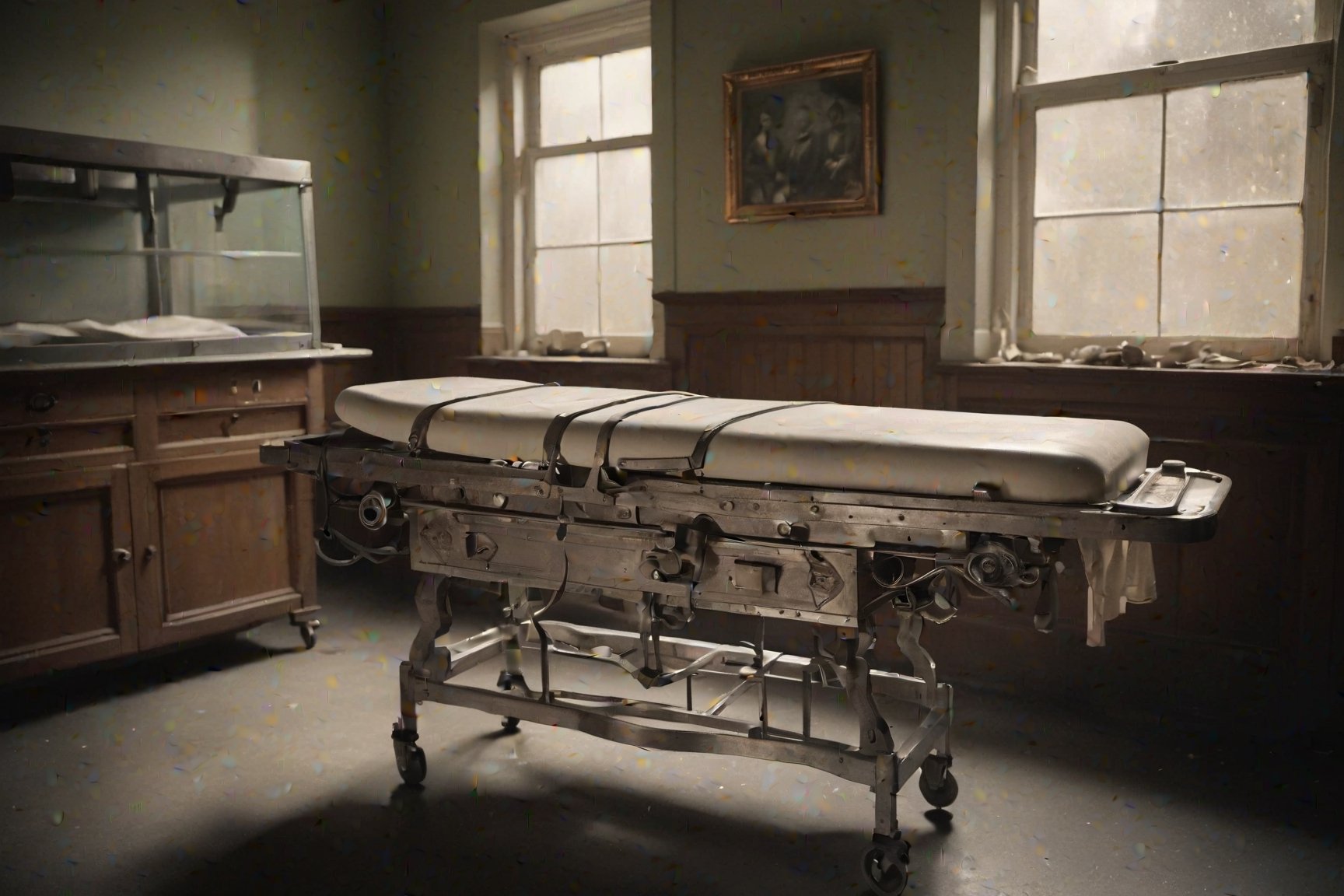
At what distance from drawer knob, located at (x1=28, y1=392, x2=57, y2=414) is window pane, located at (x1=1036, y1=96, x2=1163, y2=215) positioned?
3289 mm

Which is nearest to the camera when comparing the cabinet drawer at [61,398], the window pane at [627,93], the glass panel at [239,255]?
the cabinet drawer at [61,398]

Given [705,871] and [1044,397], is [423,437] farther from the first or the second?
[1044,397]

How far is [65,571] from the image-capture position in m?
3.51

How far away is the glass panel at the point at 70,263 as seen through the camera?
A: 351 cm

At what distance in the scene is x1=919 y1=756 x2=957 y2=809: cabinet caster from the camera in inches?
107

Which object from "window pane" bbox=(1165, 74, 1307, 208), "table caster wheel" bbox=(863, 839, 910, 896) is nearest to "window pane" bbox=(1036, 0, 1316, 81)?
"window pane" bbox=(1165, 74, 1307, 208)

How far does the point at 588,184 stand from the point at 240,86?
1.58 metres

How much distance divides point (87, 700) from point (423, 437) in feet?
6.20

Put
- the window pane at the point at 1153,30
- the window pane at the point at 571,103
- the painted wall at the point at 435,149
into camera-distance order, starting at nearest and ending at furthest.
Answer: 1. the window pane at the point at 1153,30
2. the window pane at the point at 571,103
3. the painted wall at the point at 435,149

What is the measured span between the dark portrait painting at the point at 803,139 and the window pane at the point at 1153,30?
61 cm

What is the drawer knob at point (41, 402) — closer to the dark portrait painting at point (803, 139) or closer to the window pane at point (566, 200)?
the window pane at point (566, 200)

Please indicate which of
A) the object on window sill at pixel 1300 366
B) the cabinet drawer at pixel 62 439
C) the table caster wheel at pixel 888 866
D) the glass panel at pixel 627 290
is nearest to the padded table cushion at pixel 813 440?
the table caster wheel at pixel 888 866

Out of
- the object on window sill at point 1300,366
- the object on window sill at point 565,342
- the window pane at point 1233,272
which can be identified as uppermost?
the window pane at point 1233,272

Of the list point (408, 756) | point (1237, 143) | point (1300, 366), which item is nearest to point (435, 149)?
point (408, 756)
